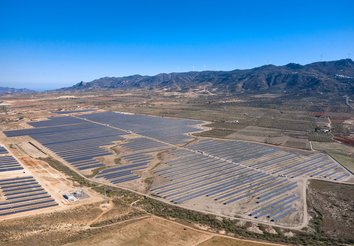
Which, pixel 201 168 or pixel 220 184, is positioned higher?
pixel 201 168

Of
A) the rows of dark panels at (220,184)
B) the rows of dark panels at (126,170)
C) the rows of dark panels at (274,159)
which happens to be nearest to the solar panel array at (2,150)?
the rows of dark panels at (126,170)

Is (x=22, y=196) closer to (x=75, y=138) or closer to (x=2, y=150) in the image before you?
(x=2, y=150)

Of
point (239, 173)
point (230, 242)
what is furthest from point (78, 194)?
point (239, 173)

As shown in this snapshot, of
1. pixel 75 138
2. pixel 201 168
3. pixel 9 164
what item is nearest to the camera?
pixel 201 168

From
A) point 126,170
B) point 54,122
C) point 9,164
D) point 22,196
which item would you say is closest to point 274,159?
point 126,170

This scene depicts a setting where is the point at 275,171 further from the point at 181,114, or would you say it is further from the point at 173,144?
the point at 181,114

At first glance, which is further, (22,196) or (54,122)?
(54,122)
